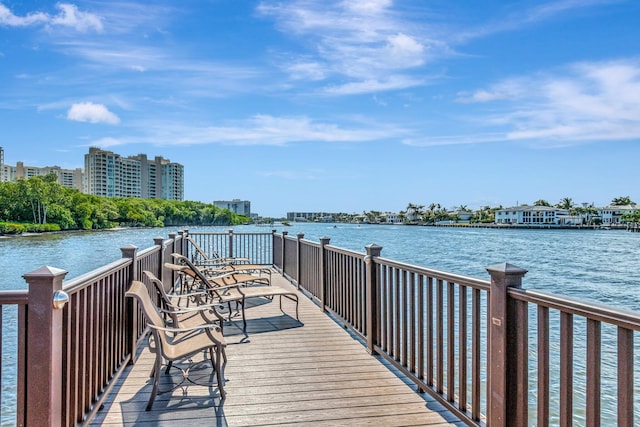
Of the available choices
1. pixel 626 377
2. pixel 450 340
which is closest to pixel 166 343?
pixel 450 340

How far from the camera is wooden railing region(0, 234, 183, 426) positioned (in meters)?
2.12

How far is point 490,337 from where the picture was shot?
2.51 m

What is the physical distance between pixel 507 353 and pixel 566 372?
0.41 meters

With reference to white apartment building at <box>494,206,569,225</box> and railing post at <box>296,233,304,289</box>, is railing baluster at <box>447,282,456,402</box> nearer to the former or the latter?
railing post at <box>296,233,304,289</box>

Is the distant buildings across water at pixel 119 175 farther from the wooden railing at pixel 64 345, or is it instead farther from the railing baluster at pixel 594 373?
the railing baluster at pixel 594 373

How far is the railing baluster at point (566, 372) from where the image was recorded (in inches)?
77.6

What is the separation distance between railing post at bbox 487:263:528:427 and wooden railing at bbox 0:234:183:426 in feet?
7.27

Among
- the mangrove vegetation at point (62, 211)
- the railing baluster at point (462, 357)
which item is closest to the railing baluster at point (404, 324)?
the railing baluster at point (462, 357)

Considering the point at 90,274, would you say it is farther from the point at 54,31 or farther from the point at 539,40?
the point at 539,40

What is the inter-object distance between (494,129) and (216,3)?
4381 centimetres

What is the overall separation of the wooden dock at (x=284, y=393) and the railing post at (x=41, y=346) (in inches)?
34.9

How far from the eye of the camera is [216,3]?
15.0 meters

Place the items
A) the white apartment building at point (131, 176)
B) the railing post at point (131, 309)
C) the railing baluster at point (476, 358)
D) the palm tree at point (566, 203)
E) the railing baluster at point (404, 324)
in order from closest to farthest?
the railing baluster at point (476, 358)
the railing baluster at point (404, 324)
the railing post at point (131, 309)
the palm tree at point (566, 203)
the white apartment building at point (131, 176)

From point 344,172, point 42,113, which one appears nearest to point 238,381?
point 42,113
